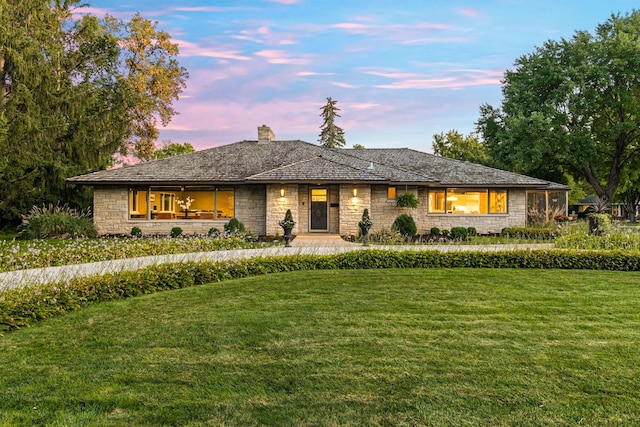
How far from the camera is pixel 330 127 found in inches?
1833

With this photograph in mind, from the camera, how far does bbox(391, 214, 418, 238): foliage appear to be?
15836 millimetres

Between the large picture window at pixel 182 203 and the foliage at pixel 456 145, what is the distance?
28239 millimetres

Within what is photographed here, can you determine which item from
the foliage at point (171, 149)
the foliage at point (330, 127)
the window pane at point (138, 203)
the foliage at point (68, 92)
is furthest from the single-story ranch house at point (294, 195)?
the foliage at point (171, 149)

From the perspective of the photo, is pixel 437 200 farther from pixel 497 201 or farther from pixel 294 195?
pixel 294 195

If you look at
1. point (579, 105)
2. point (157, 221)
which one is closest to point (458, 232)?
point (157, 221)

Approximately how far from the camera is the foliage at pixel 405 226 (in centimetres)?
1584

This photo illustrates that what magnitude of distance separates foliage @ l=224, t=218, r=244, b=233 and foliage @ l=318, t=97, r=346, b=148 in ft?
103

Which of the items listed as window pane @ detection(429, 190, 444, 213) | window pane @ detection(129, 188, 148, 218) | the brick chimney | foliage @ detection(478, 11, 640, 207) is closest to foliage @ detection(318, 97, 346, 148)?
foliage @ detection(478, 11, 640, 207)

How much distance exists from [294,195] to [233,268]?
8.70 metres

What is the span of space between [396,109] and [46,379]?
22279 mm

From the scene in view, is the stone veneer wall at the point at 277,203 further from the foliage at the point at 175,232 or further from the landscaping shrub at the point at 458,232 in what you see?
the landscaping shrub at the point at 458,232

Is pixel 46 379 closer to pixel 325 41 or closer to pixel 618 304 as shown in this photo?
pixel 618 304

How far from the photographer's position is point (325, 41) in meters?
16.4

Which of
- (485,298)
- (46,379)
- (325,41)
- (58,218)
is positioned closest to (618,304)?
(485,298)
